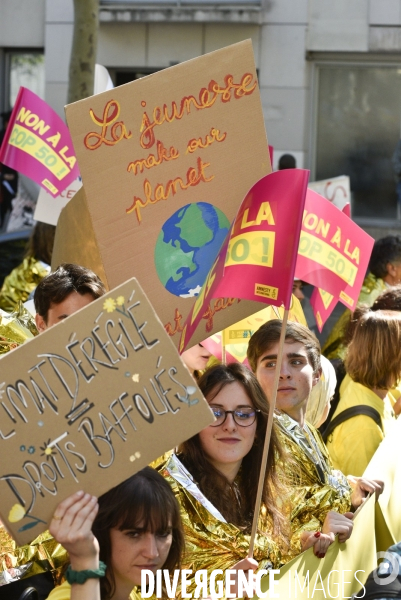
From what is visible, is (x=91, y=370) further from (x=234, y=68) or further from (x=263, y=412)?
(x=234, y=68)

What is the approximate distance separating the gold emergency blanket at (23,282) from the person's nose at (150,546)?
3.71m

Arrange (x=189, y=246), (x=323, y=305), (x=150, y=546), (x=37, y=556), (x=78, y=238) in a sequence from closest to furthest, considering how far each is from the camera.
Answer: (x=150, y=546) → (x=37, y=556) → (x=189, y=246) → (x=323, y=305) → (x=78, y=238)

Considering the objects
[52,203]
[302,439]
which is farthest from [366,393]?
[52,203]

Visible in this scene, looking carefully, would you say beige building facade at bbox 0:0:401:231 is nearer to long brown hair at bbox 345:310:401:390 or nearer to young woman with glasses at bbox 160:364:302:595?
long brown hair at bbox 345:310:401:390

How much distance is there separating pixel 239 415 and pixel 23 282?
3.42 m

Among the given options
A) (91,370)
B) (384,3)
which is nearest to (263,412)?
(91,370)

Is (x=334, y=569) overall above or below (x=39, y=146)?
Answer: below

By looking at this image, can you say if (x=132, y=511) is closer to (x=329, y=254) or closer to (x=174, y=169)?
(x=174, y=169)

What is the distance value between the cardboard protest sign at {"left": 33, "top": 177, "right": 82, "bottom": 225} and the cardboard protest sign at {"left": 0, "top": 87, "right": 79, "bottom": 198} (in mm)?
33

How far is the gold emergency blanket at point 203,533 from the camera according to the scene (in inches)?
108

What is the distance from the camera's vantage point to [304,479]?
132 inches

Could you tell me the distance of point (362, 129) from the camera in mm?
14312

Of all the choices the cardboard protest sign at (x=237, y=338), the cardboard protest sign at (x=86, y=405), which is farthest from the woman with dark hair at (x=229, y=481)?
the cardboard protest sign at (x=237, y=338)

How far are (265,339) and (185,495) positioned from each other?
1.03m
